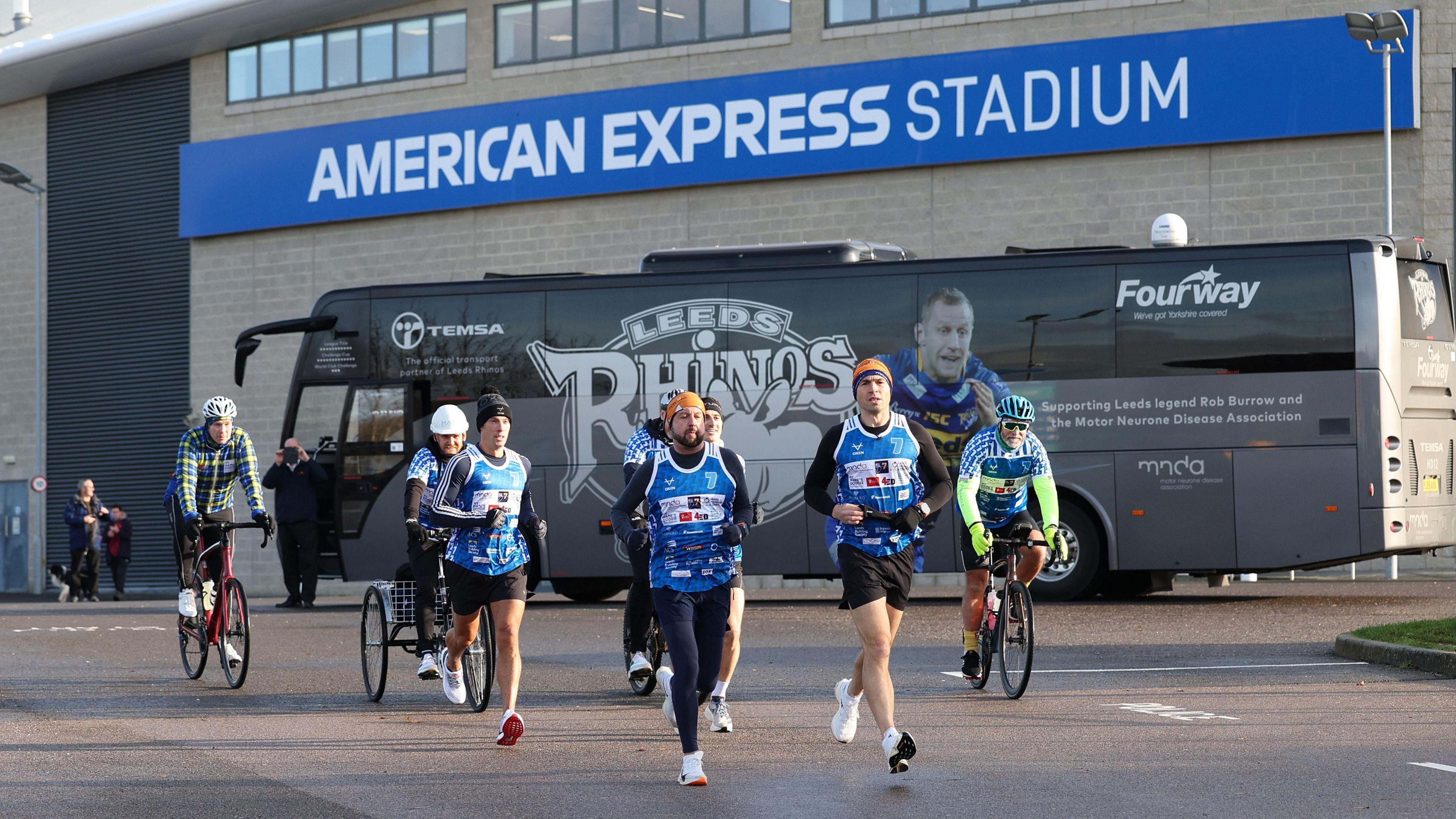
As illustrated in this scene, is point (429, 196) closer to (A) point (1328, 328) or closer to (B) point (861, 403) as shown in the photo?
(A) point (1328, 328)

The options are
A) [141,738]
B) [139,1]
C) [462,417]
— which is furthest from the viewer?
[139,1]

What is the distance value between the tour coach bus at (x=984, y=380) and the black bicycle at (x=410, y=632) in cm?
574

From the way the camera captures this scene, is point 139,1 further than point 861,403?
Yes

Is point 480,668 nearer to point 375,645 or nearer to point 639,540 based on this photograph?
point 375,645

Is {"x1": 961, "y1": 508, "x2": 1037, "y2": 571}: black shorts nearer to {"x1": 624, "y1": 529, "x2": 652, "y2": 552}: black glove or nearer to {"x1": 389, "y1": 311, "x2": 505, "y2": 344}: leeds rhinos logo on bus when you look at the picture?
{"x1": 624, "y1": 529, "x2": 652, "y2": 552}: black glove

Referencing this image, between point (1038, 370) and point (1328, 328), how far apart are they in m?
2.87

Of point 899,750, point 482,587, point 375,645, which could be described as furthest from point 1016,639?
point 375,645

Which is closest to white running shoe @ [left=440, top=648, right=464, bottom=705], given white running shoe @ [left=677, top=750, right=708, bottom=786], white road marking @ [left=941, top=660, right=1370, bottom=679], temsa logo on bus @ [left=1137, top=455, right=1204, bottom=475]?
white running shoe @ [left=677, top=750, right=708, bottom=786]

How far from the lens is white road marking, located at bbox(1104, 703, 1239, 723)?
9.14m

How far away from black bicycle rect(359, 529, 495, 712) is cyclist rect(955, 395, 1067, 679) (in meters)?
2.95

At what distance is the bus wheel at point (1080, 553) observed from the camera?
1725 cm

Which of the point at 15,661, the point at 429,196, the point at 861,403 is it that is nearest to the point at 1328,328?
the point at 861,403

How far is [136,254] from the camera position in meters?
33.0

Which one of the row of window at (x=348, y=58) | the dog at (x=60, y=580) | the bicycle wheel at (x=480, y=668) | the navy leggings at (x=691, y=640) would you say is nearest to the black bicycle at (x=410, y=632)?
the bicycle wheel at (x=480, y=668)
